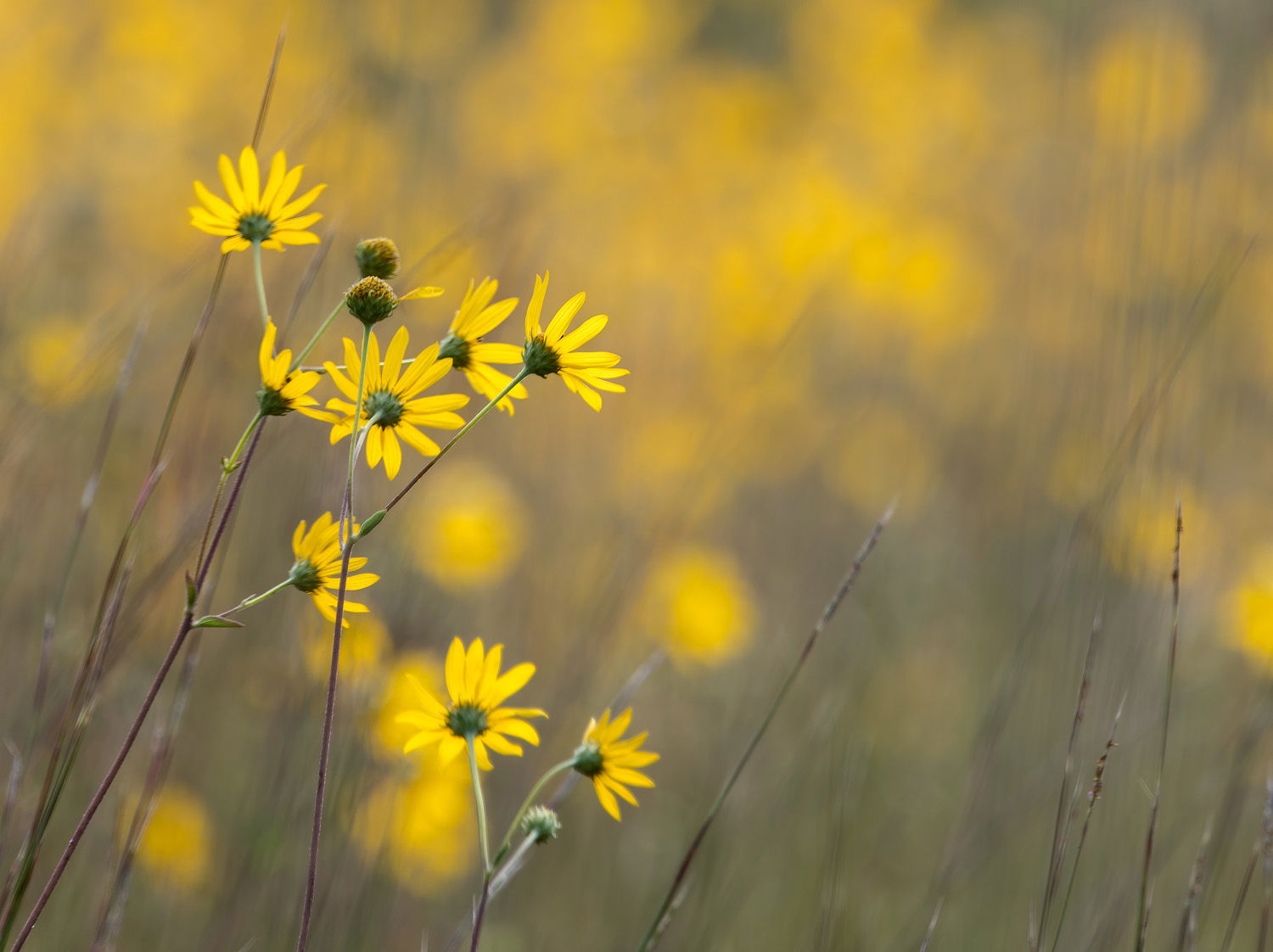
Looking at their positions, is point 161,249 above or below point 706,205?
below

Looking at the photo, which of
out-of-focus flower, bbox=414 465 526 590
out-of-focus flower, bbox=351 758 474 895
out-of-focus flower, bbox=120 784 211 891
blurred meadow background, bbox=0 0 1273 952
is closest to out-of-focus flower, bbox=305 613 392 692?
blurred meadow background, bbox=0 0 1273 952

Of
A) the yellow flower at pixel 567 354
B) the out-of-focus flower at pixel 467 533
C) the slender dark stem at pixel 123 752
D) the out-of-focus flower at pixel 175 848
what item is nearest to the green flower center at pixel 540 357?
the yellow flower at pixel 567 354

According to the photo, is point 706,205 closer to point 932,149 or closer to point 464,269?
point 932,149

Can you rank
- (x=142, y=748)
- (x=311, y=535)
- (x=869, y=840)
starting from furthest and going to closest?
(x=869, y=840), (x=142, y=748), (x=311, y=535)

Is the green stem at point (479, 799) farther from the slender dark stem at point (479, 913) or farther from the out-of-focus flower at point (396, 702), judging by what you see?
the out-of-focus flower at point (396, 702)

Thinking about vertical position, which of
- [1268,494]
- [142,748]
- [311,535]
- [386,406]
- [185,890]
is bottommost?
[185,890]

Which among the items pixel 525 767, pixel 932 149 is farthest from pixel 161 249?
pixel 932 149

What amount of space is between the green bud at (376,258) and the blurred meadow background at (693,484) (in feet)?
0.90

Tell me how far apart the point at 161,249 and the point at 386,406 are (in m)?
3.44

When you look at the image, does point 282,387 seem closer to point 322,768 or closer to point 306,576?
point 306,576

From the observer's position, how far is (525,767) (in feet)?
6.95

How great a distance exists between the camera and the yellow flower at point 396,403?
0.77 metres

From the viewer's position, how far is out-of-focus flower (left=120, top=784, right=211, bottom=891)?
1.63 m

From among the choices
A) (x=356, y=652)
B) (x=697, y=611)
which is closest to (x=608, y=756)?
(x=356, y=652)
